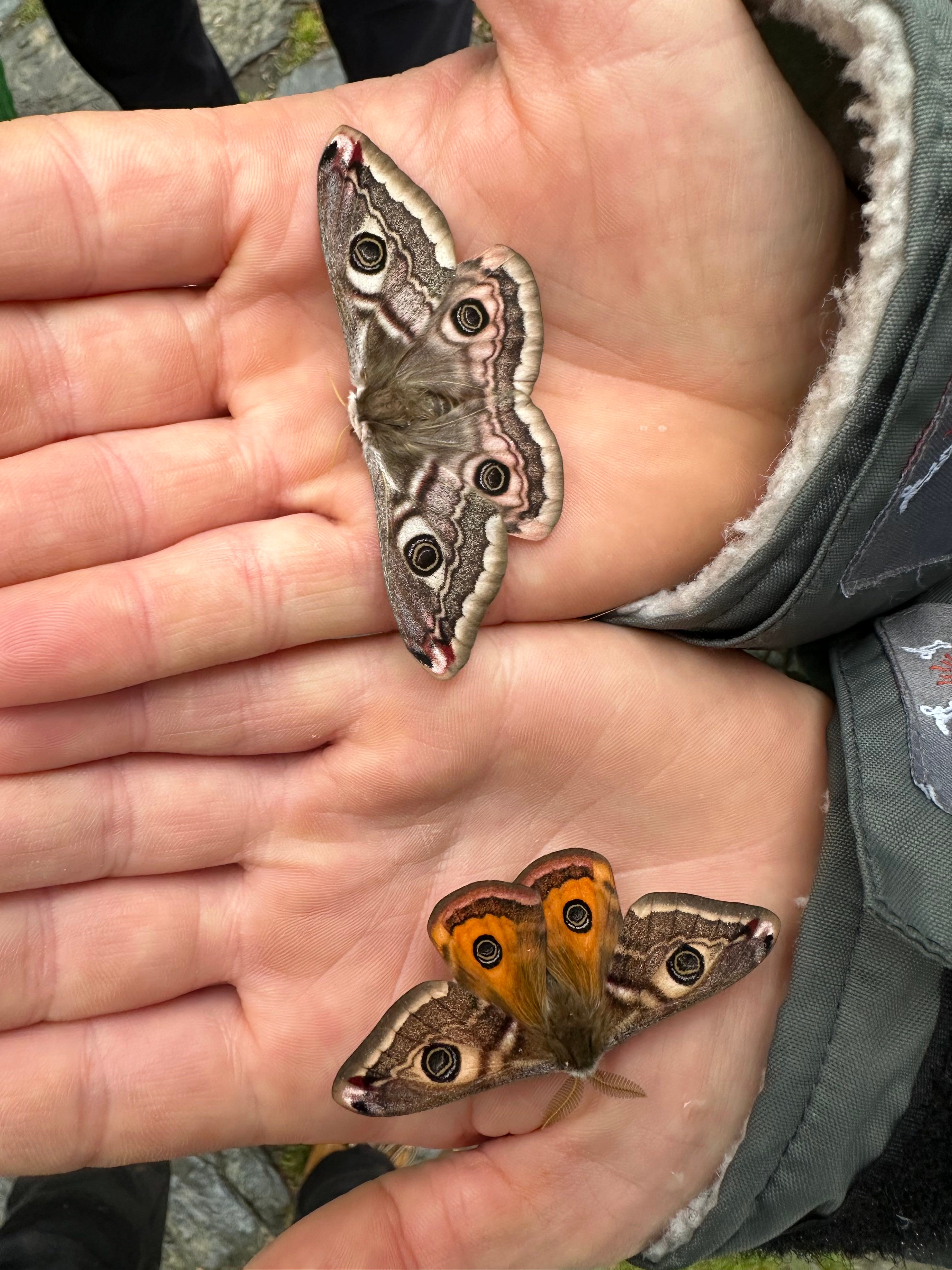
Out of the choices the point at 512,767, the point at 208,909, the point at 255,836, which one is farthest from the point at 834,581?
the point at 208,909

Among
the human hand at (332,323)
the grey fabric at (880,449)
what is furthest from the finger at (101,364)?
the grey fabric at (880,449)

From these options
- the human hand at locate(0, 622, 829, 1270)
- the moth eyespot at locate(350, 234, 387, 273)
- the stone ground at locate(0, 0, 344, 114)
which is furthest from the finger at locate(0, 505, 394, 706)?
the stone ground at locate(0, 0, 344, 114)

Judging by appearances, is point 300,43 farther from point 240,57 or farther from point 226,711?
point 226,711

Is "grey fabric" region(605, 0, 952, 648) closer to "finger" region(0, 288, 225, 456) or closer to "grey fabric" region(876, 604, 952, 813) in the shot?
"grey fabric" region(876, 604, 952, 813)

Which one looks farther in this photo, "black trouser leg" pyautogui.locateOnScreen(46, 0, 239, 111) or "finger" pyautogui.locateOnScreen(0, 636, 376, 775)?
"black trouser leg" pyautogui.locateOnScreen(46, 0, 239, 111)

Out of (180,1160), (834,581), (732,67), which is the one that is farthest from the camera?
(180,1160)

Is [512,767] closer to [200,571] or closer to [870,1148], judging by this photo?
[200,571]

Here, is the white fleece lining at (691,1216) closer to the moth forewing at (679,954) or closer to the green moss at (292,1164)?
the moth forewing at (679,954)
